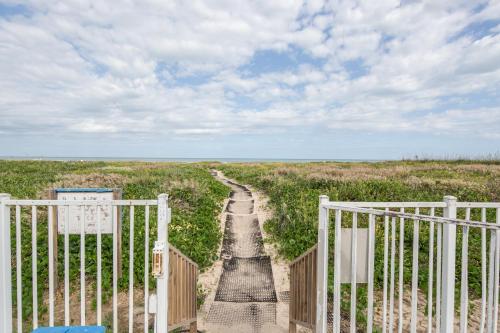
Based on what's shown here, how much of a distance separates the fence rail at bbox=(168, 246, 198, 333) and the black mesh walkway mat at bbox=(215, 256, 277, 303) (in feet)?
4.25

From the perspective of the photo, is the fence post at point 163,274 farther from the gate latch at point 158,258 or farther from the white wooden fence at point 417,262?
the white wooden fence at point 417,262

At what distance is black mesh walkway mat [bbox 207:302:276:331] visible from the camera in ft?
16.1

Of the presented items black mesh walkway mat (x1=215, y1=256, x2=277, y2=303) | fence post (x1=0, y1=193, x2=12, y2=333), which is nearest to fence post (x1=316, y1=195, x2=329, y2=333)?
black mesh walkway mat (x1=215, y1=256, x2=277, y2=303)

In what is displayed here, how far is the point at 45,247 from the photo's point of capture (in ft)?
23.5

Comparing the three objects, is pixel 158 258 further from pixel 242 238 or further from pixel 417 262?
pixel 242 238

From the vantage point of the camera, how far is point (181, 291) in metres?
4.19

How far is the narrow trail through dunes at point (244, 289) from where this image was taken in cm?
489

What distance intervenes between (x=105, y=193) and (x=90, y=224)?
56 centimetres

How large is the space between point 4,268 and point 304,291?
383cm

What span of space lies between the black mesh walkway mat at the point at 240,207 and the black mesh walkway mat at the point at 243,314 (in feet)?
24.3

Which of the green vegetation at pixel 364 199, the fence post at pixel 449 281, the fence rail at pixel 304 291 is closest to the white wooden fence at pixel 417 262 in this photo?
the fence post at pixel 449 281

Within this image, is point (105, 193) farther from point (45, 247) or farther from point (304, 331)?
point (304, 331)

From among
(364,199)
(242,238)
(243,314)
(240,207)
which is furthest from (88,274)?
(364,199)

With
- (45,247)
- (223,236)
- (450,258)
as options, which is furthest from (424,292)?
(45,247)
